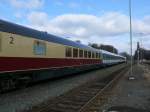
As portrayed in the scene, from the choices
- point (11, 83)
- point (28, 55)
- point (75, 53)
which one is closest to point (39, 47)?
point (28, 55)

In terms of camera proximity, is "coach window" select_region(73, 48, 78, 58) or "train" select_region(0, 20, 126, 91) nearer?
"train" select_region(0, 20, 126, 91)

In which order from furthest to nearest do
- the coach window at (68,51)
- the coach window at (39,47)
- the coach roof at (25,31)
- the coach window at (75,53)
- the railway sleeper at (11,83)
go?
the coach window at (75,53), the coach window at (68,51), the coach window at (39,47), the railway sleeper at (11,83), the coach roof at (25,31)

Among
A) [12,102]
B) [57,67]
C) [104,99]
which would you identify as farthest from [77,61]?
[12,102]

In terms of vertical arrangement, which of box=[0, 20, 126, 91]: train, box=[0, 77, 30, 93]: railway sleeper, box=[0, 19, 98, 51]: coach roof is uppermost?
box=[0, 19, 98, 51]: coach roof

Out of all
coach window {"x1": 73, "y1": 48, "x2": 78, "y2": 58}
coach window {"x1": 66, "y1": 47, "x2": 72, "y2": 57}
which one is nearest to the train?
coach window {"x1": 66, "y1": 47, "x2": 72, "y2": 57}

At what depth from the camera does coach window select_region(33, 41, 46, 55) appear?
18.4m

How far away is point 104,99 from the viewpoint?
1497 centimetres

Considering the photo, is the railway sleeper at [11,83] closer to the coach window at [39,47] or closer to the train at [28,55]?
the train at [28,55]

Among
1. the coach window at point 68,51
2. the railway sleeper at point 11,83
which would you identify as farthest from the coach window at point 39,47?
the coach window at point 68,51

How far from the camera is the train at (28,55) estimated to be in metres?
14.8

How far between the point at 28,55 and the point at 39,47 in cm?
174

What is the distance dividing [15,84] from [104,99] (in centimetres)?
465

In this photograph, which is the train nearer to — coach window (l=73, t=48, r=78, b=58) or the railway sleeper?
the railway sleeper

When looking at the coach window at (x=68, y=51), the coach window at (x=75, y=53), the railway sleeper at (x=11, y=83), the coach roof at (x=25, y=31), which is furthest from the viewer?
the coach window at (x=75, y=53)
